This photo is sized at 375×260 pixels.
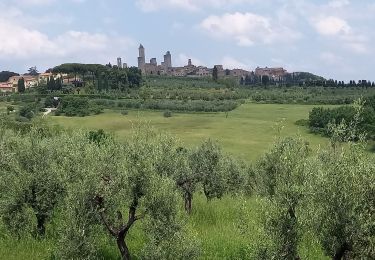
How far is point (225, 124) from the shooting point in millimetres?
134250

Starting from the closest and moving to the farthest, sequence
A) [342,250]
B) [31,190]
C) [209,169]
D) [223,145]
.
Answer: [342,250] → [31,190] → [209,169] → [223,145]

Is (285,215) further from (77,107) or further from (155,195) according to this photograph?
(77,107)

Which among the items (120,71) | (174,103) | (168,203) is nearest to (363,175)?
(168,203)

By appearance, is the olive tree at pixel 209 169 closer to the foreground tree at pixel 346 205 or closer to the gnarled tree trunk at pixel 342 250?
the foreground tree at pixel 346 205

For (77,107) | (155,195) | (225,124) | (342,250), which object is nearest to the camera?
(342,250)

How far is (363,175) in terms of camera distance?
18172 mm

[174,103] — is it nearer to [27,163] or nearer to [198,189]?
[198,189]

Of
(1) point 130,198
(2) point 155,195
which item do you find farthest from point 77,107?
(2) point 155,195

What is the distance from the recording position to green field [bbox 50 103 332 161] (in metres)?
116

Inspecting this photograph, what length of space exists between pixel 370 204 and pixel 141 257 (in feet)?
45.7

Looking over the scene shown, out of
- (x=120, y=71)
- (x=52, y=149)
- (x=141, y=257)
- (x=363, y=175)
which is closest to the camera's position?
(x=363, y=175)

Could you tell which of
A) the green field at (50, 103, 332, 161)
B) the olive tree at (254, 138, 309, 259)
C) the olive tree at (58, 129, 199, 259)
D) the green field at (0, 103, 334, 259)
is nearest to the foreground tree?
the olive tree at (254, 138, 309, 259)

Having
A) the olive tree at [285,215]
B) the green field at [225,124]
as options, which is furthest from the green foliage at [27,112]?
the olive tree at [285,215]

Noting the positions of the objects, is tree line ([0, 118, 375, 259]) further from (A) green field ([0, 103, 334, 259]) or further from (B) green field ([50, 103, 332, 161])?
(B) green field ([50, 103, 332, 161])
